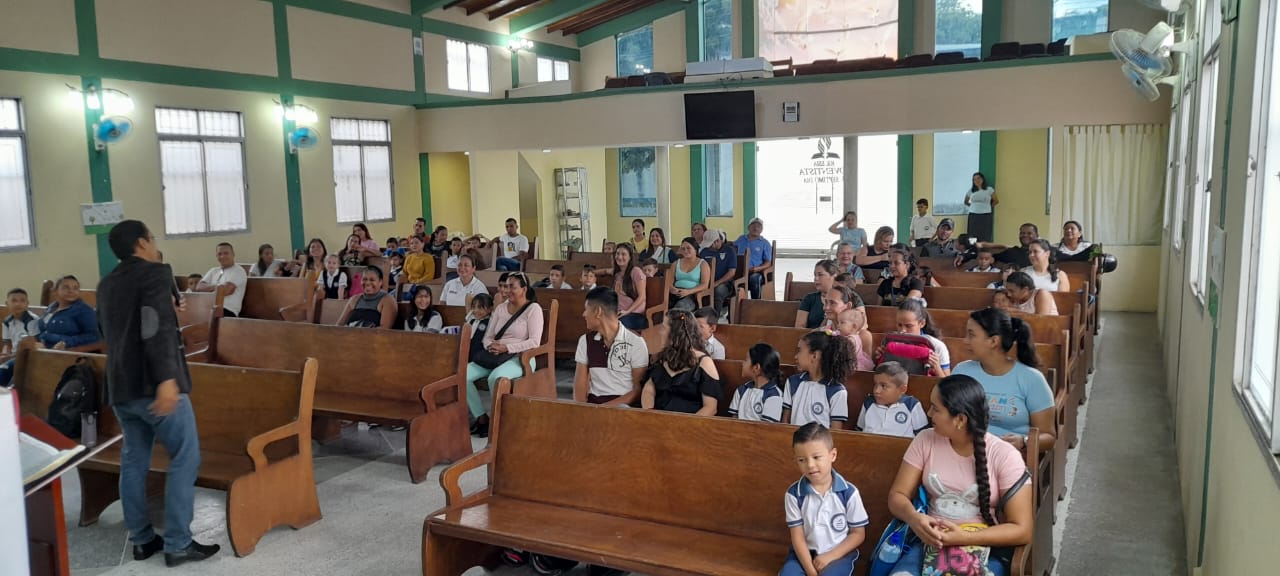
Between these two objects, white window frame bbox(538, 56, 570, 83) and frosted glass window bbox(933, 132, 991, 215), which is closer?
frosted glass window bbox(933, 132, 991, 215)

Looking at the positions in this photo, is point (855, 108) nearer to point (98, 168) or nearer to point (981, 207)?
point (981, 207)

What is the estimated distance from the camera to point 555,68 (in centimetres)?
1775

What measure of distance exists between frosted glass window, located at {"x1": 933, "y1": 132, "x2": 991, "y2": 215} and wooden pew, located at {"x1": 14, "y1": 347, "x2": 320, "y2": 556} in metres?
12.4

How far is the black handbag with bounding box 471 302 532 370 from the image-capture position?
5.84m

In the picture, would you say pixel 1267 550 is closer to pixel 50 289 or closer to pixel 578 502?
pixel 578 502

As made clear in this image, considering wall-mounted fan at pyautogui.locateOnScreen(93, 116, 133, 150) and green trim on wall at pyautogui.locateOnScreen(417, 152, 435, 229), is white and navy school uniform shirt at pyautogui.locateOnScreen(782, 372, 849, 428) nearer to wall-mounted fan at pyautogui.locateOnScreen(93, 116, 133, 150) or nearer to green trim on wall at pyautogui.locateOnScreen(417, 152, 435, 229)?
wall-mounted fan at pyautogui.locateOnScreen(93, 116, 133, 150)

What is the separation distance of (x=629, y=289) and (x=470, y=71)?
29.4 feet

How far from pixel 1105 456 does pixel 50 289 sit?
7.89m

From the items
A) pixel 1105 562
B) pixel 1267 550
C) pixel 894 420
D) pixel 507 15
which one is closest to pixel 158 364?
pixel 894 420

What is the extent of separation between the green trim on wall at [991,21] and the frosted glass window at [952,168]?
53.6 inches

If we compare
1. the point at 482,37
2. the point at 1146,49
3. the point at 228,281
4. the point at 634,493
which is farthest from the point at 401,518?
the point at 482,37

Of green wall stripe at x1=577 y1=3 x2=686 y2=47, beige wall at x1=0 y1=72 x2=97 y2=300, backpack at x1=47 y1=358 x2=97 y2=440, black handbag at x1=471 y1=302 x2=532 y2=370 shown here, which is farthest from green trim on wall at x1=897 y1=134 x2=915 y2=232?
backpack at x1=47 y1=358 x2=97 y2=440

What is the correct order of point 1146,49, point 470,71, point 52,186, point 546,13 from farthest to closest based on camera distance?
1. point 546,13
2. point 470,71
3. point 52,186
4. point 1146,49

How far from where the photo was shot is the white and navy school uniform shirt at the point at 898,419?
12.1 feet
